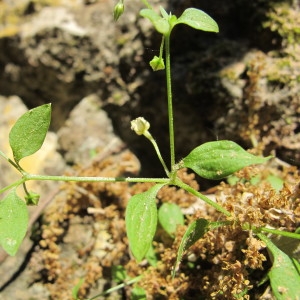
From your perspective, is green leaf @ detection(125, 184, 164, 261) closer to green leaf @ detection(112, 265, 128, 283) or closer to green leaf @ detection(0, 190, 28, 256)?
green leaf @ detection(0, 190, 28, 256)

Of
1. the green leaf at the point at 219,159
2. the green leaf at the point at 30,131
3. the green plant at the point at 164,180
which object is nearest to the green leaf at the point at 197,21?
the green plant at the point at 164,180

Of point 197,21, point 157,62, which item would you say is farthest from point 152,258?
point 197,21

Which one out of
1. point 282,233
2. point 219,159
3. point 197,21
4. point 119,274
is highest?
point 197,21

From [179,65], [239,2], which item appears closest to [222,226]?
[179,65]

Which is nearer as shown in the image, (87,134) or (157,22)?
(157,22)

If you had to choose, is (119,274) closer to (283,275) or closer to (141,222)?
(141,222)

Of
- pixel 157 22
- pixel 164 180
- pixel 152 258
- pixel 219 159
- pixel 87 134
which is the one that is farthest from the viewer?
pixel 87 134
